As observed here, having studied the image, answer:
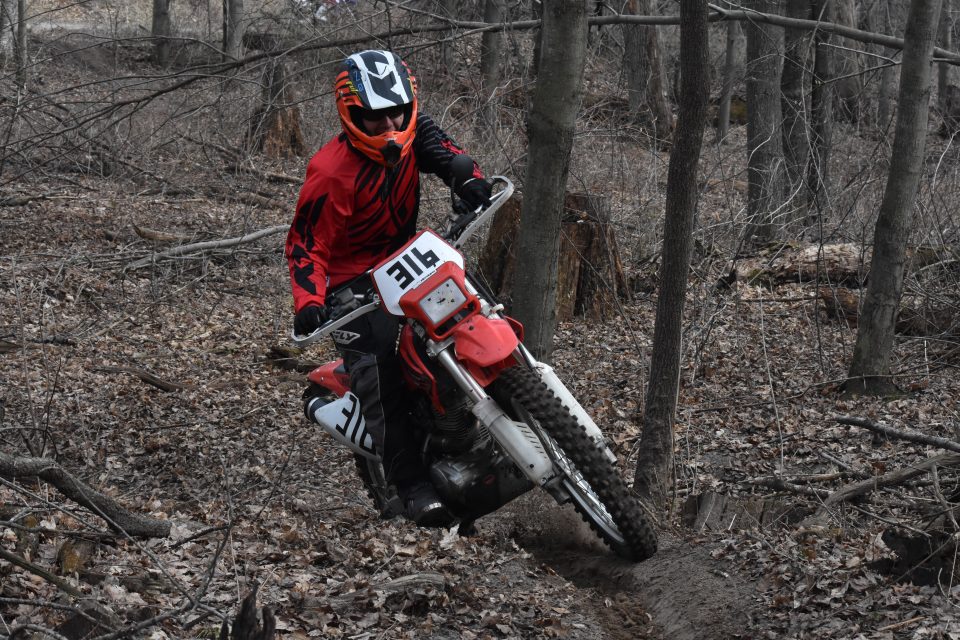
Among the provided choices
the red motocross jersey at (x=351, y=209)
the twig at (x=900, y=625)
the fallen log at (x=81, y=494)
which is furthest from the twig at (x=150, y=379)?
the twig at (x=900, y=625)

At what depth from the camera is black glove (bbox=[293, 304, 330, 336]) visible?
4543 mm

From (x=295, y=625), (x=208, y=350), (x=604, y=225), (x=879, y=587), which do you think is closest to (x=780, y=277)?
(x=604, y=225)

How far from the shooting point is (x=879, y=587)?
3.63 metres

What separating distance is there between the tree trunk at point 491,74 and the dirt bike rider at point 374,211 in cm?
316

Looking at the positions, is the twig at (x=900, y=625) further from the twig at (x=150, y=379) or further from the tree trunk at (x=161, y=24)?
the tree trunk at (x=161, y=24)

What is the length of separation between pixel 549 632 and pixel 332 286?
220 centimetres

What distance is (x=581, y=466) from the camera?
4.23 metres

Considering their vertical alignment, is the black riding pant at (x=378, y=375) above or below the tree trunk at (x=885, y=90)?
below

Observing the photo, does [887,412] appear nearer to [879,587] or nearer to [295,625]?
[879,587]

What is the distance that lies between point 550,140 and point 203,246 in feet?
18.8

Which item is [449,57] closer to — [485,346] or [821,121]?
[821,121]

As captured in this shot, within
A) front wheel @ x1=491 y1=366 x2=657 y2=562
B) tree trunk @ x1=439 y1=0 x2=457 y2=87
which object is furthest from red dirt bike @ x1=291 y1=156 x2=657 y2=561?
tree trunk @ x1=439 y1=0 x2=457 y2=87

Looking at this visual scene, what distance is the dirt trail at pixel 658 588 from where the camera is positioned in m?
3.86

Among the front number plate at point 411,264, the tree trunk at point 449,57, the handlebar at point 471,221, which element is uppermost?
the tree trunk at point 449,57
